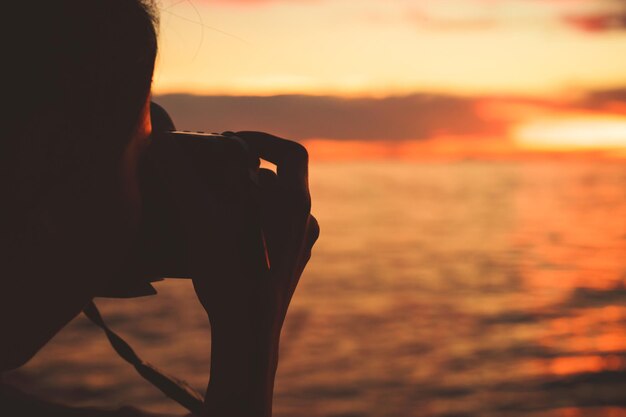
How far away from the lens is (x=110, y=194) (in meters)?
0.65

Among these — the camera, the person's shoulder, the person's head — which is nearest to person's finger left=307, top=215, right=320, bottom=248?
the camera

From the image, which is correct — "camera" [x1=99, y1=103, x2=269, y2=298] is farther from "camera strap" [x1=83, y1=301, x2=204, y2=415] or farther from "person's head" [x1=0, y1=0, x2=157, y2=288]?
"camera strap" [x1=83, y1=301, x2=204, y2=415]

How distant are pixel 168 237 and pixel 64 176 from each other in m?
0.14

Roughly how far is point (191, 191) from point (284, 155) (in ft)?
0.39

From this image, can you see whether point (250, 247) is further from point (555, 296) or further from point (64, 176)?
point (555, 296)

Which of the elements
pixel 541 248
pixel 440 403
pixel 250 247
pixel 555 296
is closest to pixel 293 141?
pixel 250 247

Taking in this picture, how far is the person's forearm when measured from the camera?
72 centimetres

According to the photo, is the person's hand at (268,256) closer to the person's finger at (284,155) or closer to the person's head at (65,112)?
the person's finger at (284,155)

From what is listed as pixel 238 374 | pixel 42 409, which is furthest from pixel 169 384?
pixel 42 409

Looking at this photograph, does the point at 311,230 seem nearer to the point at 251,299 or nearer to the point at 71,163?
the point at 251,299

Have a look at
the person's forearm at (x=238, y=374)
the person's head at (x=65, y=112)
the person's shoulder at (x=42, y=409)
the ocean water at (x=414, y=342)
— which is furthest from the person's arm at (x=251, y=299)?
the ocean water at (x=414, y=342)

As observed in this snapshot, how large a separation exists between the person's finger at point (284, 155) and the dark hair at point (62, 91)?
0.53ft

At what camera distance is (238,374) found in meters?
0.73

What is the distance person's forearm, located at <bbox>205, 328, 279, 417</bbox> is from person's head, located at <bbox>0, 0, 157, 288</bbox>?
0.52 ft
